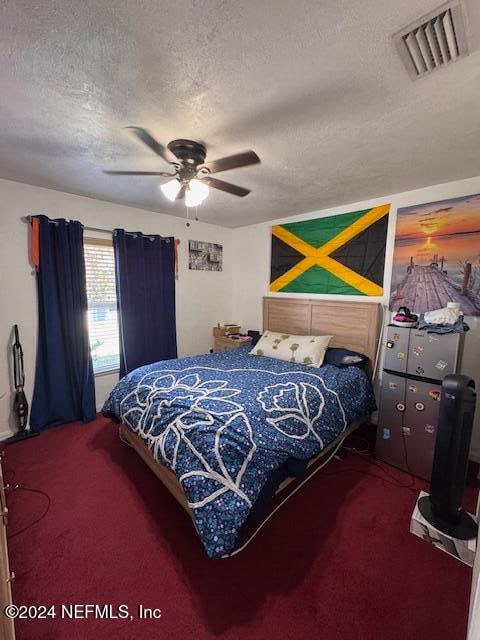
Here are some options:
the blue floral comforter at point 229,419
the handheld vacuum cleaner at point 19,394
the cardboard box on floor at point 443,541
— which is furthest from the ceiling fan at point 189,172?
the cardboard box on floor at point 443,541

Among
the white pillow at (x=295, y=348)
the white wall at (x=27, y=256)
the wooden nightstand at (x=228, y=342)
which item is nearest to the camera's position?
the white wall at (x=27, y=256)

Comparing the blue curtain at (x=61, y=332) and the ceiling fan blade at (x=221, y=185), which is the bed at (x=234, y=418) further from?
the ceiling fan blade at (x=221, y=185)

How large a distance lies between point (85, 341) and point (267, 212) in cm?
269

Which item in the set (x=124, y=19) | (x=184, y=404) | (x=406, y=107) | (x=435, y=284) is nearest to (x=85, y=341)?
(x=184, y=404)

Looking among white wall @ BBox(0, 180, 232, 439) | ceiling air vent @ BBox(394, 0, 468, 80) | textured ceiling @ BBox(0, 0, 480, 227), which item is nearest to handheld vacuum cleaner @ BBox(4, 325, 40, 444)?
white wall @ BBox(0, 180, 232, 439)

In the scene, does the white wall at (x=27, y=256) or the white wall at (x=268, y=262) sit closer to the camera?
the white wall at (x=268, y=262)

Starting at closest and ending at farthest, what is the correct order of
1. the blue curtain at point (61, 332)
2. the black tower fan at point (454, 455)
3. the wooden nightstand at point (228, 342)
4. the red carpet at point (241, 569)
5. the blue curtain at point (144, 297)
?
the red carpet at point (241, 569) < the black tower fan at point (454, 455) < the blue curtain at point (61, 332) < the blue curtain at point (144, 297) < the wooden nightstand at point (228, 342)

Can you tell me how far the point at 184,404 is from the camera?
1873 mm

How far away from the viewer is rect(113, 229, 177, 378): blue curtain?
329cm

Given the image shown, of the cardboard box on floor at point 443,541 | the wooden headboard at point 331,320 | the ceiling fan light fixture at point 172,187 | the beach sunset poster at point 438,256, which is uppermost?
the ceiling fan light fixture at point 172,187

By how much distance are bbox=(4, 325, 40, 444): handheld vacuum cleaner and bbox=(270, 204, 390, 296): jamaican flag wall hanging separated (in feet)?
10.1

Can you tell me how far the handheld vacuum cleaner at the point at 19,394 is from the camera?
268cm

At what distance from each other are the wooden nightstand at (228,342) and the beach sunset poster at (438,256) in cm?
190

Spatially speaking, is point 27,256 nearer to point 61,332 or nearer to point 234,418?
point 61,332
